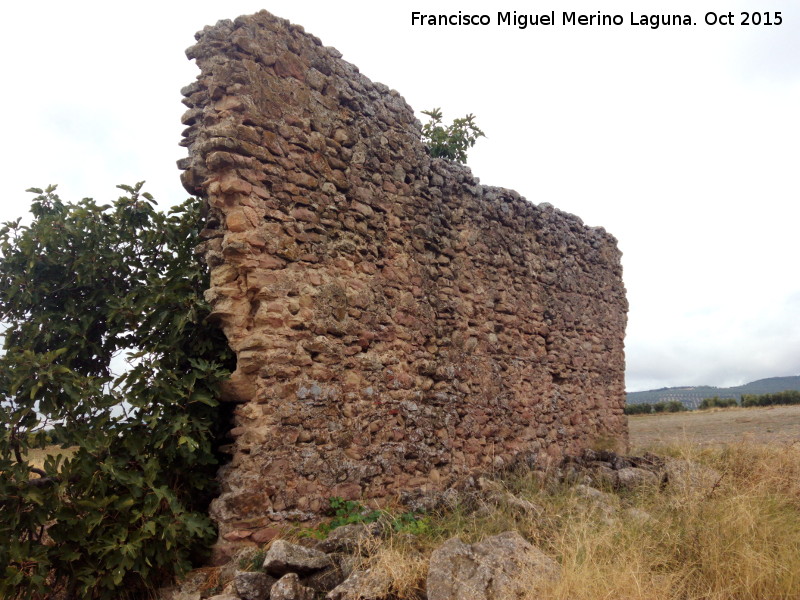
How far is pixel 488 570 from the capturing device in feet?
12.1

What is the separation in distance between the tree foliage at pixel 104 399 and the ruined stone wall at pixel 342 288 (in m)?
0.30

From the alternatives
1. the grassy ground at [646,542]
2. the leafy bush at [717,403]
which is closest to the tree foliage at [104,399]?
the grassy ground at [646,542]

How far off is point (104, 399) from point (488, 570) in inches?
110

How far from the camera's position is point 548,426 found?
791 centimetres

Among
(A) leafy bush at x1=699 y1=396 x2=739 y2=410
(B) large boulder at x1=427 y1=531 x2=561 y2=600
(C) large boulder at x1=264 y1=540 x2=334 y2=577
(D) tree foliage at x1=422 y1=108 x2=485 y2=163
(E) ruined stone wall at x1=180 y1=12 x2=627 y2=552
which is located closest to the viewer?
(B) large boulder at x1=427 y1=531 x2=561 y2=600

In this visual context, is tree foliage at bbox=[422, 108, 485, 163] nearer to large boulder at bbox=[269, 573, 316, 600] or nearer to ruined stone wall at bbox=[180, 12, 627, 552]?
ruined stone wall at bbox=[180, 12, 627, 552]

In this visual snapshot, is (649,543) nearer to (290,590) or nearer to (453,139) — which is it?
(290,590)

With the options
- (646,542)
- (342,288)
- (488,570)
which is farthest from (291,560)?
(646,542)

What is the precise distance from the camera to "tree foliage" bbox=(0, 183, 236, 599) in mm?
3916

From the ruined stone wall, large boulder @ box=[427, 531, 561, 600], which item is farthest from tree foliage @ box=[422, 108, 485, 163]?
large boulder @ box=[427, 531, 561, 600]

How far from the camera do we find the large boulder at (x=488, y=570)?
11.6 feet

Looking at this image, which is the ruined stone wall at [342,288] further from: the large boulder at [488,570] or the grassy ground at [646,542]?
the large boulder at [488,570]

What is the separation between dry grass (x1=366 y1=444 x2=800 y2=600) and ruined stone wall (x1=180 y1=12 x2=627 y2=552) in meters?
0.90

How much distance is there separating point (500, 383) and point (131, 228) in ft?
13.9
